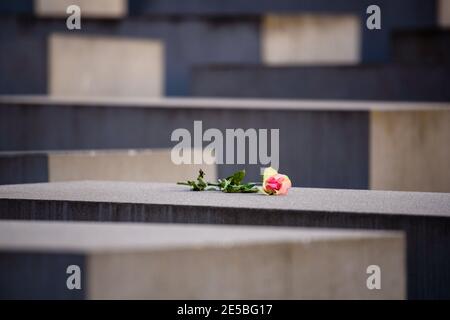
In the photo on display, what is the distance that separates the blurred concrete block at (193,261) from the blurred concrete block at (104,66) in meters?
10.6

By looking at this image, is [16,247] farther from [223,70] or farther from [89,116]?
[223,70]

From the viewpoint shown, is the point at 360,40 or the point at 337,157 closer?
the point at 337,157

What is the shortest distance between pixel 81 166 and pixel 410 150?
4.40 m

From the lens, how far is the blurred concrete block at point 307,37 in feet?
57.8

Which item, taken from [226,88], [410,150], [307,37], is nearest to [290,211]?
[410,150]

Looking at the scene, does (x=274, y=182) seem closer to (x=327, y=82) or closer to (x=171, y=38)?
(x=327, y=82)

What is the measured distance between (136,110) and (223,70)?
3.88 m

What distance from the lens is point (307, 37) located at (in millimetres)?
17969

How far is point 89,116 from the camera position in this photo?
12625 millimetres

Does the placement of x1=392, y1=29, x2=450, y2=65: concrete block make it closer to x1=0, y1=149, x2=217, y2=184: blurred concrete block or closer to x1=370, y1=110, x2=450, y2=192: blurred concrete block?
x1=370, y1=110, x2=450, y2=192: blurred concrete block

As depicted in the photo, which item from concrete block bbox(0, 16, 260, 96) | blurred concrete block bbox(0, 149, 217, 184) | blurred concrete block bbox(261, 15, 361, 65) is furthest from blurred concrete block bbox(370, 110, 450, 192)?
blurred concrete block bbox(261, 15, 361, 65)

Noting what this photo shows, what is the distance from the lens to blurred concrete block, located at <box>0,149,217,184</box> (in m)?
9.34

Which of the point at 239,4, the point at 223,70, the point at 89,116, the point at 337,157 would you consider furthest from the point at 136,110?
the point at 239,4

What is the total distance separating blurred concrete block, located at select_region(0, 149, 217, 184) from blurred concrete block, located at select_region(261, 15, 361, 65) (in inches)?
315
